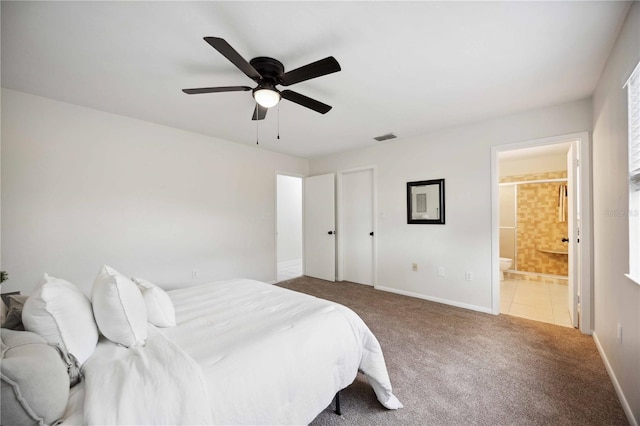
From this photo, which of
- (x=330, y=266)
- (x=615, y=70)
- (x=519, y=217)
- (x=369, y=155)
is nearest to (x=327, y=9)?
(x=615, y=70)

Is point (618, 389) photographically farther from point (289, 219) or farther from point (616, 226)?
point (289, 219)

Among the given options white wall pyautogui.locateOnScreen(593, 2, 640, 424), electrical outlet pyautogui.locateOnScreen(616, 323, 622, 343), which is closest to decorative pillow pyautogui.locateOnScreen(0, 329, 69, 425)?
white wall pyautogui.locateOnScreen(593, 2, 640, 424)

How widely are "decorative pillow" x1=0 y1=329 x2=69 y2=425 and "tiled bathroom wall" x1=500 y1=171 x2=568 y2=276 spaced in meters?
6.79

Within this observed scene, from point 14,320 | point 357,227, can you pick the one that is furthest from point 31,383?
point 357,227

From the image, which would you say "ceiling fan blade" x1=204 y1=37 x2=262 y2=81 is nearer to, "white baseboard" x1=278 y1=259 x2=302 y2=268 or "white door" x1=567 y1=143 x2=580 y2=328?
"white door" x1=567 y1=143 x2=580 y2=328

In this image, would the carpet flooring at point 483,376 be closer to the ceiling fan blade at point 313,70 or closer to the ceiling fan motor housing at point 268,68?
the ceiling fan blade at point 313,70

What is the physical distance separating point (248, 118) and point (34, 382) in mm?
2896

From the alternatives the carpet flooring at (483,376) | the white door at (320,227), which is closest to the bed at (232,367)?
the carpet flooring at (483,376)

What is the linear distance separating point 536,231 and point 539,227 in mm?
97

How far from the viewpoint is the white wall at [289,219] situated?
265 inches

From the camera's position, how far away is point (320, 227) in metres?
5.03

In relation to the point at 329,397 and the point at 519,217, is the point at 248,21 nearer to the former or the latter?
the point at 329,397

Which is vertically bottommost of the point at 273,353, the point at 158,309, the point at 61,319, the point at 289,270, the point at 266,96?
the point at 289,270

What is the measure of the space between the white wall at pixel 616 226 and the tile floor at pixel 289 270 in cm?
418
